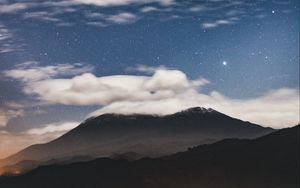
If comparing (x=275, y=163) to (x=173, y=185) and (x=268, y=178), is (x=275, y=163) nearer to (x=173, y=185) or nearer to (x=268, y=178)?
(x=268, y=178)

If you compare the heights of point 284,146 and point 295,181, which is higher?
point 284,146

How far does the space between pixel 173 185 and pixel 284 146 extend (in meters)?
45.8

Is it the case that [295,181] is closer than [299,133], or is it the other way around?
[295,181]

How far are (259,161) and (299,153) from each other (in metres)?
16.6

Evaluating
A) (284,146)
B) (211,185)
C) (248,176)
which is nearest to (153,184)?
(211,185)

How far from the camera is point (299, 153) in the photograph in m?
190

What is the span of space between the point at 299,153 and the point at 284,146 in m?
9.59

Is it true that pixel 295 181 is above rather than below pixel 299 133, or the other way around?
below

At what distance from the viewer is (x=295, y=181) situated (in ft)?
572

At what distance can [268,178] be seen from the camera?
606 feet

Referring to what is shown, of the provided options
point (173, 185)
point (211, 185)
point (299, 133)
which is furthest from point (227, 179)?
point (299, 133)

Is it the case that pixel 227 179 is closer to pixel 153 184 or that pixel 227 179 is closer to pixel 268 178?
pixel 268 178

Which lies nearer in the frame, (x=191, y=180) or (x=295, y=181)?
(x=295, y=181)

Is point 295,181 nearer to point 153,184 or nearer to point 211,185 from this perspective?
point 211,185
